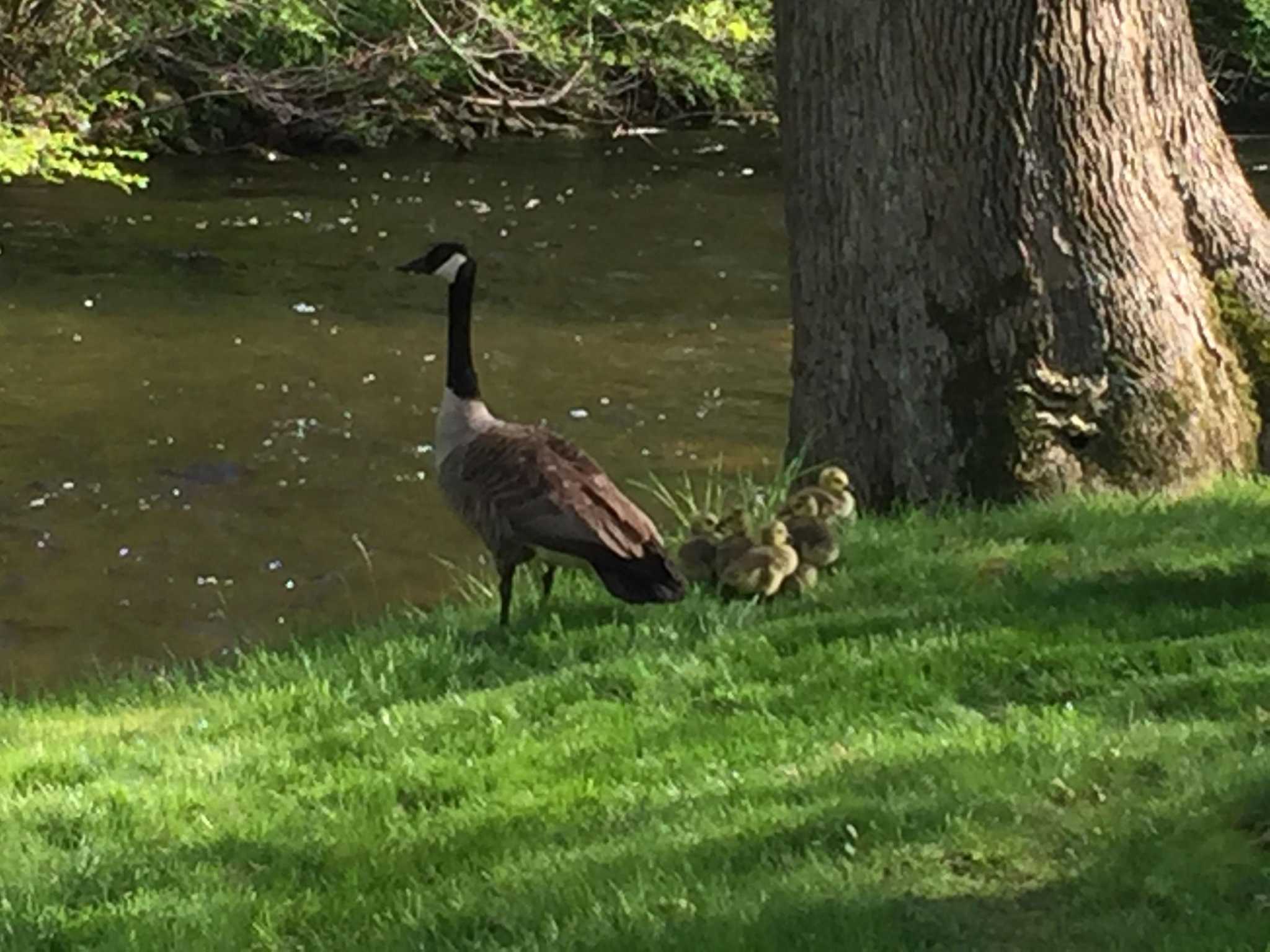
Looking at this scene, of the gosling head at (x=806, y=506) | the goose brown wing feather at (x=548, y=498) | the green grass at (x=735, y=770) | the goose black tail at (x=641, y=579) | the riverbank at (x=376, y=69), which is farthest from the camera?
the riverbank at (x=376, y=69)

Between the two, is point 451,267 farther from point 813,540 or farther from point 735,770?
point 735,770

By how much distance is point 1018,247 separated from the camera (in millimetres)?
8102

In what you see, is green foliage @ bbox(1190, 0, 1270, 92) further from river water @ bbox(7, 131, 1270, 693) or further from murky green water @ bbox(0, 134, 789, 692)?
murky green water @ bbox(0, 134, 789, 692)

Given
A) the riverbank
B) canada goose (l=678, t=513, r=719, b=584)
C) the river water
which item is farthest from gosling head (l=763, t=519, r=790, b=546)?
the riverbank

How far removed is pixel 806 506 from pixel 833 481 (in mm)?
279

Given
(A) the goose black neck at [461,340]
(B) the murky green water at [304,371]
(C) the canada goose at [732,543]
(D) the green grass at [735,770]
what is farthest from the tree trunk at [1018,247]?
(B) the murky green water at [304,371]

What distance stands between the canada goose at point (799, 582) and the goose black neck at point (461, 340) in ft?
5.53

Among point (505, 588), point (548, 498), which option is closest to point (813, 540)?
point (548, 498)

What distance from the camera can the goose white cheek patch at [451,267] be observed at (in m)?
8.76

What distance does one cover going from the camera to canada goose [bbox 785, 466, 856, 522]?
7.94 meters

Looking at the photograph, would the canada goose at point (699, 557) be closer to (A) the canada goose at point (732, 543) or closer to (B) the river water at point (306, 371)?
(A) the canada goose at point (732, 543)

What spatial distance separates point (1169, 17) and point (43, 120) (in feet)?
48.8

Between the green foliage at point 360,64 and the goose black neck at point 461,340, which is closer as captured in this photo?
the goose black neck at point 461,340

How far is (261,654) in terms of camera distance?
793 cm
